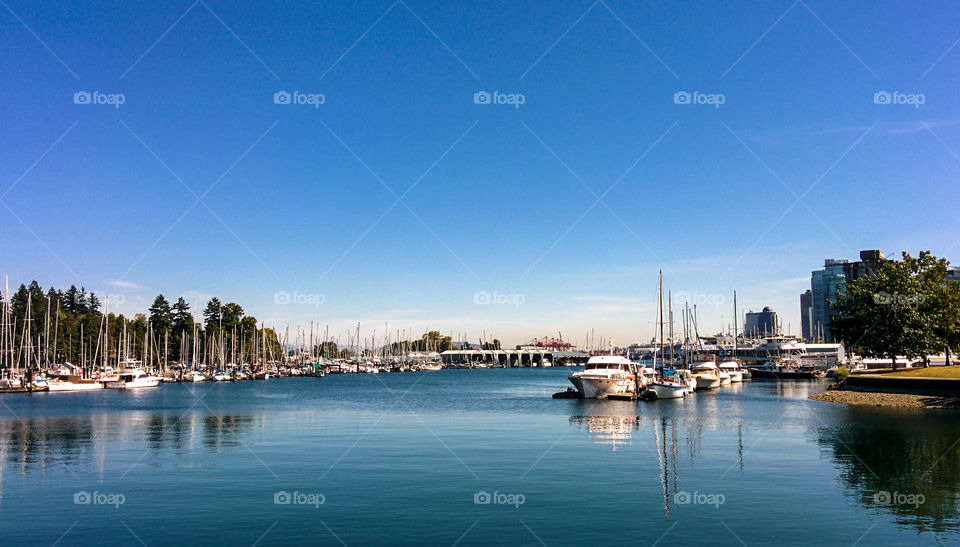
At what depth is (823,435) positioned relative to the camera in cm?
5025

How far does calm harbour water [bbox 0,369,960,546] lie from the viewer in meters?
24.5

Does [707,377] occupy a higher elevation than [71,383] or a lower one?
higher

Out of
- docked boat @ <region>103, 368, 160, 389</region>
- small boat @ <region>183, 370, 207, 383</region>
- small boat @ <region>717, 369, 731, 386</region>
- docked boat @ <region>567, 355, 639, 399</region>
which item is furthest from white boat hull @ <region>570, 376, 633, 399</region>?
small boat @ <region>183, 370, 207, 383</region>

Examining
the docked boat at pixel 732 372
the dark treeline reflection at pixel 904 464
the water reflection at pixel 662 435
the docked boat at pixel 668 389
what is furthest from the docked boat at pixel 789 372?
the water reflection at pixel 662 435

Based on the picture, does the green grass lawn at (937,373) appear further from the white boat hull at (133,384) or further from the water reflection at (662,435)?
the white boat hull at (133,384)

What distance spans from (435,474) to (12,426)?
149 feet

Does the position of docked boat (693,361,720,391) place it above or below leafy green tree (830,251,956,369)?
below

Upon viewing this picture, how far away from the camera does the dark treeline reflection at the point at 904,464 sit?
2730cm

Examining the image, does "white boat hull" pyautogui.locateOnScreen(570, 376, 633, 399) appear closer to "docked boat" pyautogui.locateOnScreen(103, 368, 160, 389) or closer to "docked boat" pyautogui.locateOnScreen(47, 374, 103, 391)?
"docked boat" pyautogui.locateOnScreen(47, 374, 103, 391)

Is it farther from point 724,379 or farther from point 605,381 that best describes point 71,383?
point 724,379

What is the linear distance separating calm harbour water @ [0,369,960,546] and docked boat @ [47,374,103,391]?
180 ft

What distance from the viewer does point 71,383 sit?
4692 inches

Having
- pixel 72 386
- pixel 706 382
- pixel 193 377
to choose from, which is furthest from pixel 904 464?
pixel 193 377

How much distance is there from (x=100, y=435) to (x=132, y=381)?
90.6m
